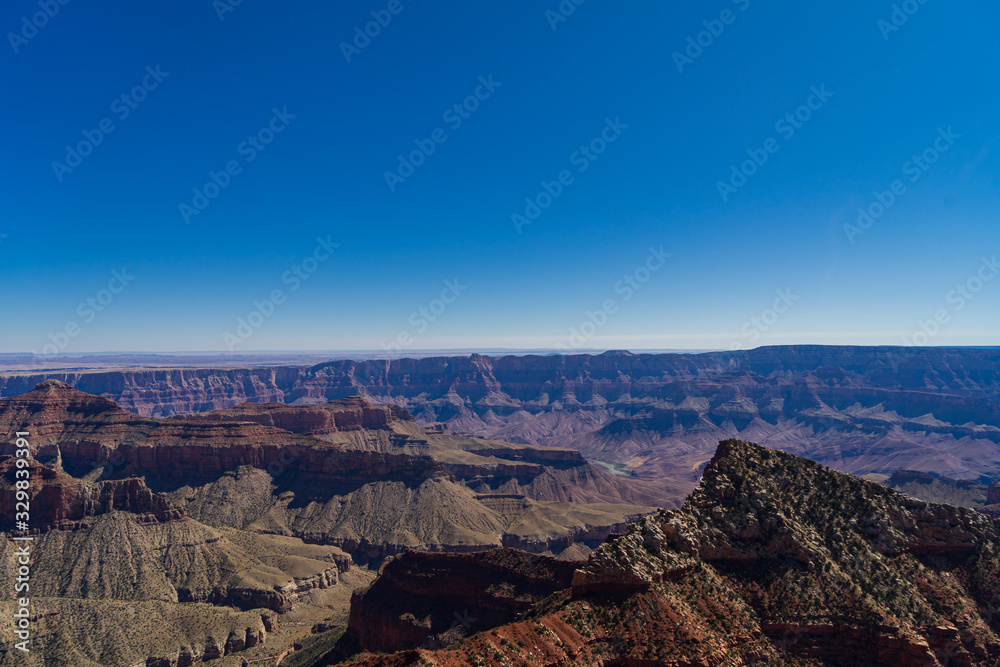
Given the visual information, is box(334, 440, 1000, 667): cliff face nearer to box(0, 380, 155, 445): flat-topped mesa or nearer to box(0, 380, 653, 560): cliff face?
box(0, 380, 653, 560): cliff face

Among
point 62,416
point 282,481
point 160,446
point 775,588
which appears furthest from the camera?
point 62,416

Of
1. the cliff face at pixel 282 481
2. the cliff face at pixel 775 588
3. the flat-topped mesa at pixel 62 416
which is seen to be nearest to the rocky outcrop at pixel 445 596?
the cliff face at pixel 775 588

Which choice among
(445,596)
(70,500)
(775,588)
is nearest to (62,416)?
(70,500)

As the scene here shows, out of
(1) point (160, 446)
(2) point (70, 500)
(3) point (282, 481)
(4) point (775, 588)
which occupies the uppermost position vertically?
(4) point (775, 588)

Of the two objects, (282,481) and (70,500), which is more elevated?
(70,500)

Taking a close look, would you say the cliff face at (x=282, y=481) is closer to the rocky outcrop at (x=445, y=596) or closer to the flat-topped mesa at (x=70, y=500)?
the flat-topped mesa at (x=70, y=500)

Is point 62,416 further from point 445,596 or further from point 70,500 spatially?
point 445,596

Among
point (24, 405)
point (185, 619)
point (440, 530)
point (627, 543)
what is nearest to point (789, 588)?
point (627, 543)

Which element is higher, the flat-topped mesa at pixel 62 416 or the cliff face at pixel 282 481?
the flat-topped mesa at pixel 62 416

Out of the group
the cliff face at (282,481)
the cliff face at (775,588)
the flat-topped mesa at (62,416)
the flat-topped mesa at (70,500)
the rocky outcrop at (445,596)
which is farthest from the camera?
the flat-topped mesa at (62,416)
